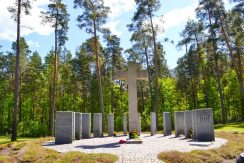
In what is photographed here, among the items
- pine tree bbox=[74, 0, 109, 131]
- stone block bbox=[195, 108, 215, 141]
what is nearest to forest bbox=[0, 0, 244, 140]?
pine tree bbox=[74, 0, 109, 131]

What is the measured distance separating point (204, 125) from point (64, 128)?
8.20 metres

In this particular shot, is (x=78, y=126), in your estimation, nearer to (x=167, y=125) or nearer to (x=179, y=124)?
(x=167, y=125)

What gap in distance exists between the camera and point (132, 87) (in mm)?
19062

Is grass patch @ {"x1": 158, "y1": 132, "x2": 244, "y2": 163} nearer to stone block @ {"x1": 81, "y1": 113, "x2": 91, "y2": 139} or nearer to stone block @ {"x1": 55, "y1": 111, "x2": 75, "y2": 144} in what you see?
stone block @ {"x1": 55, "y1": 111, "x2": 75, "y2": 144}

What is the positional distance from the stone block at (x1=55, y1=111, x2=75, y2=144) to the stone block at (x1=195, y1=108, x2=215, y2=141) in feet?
24.6

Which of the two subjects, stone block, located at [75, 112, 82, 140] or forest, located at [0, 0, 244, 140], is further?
forest, located at [0, 0, 244, 140]

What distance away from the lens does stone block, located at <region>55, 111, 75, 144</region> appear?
659 inches

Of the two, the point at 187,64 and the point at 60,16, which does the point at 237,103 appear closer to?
the point at 187,64

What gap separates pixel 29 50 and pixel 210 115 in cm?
3886

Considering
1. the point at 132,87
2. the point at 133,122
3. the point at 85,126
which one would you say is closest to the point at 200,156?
the point at 133,122

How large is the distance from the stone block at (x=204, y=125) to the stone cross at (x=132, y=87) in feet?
13.4

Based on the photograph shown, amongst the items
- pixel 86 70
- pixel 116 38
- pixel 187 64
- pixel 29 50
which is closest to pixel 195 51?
pixel 187 64

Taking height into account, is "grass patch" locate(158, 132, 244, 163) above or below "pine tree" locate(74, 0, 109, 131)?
below

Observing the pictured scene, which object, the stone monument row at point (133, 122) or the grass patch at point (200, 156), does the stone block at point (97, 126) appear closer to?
the stone monument row at point (133, 122)
